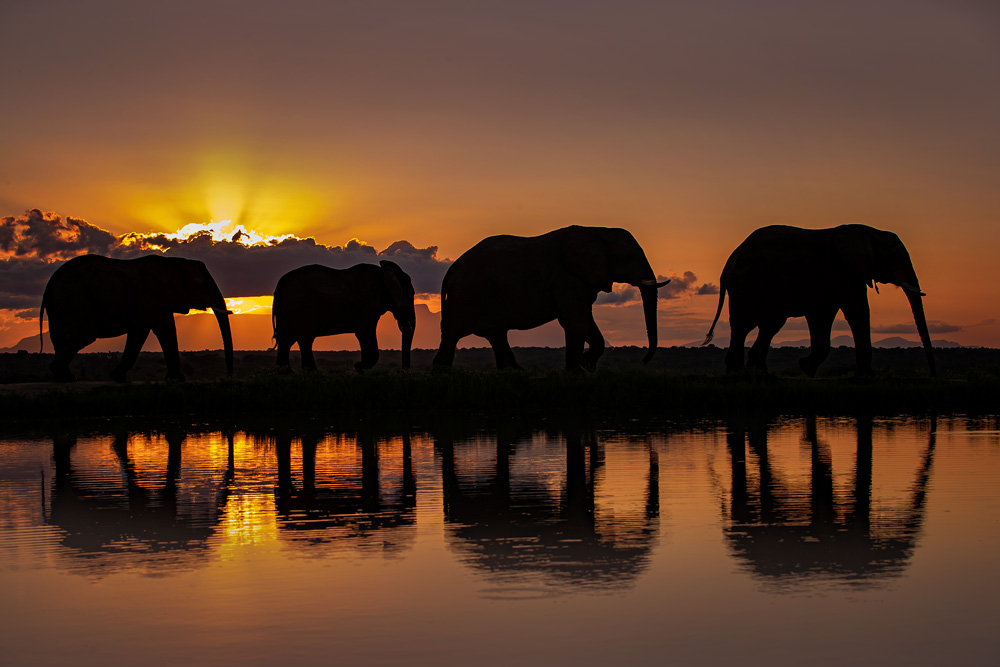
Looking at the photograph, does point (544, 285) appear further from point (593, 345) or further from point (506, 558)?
point (506, 558)

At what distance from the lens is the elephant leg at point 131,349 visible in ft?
74.8

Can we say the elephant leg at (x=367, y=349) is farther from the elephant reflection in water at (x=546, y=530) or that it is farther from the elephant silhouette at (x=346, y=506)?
the elephant reflection in water at (x=546, y=530)

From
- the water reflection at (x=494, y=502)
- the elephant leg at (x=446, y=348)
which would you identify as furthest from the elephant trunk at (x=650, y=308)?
the water reflection at (x=494, y=502)

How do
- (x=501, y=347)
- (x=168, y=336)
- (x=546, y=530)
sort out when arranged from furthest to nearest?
(x=168, y=336) → (x=501, y=347) → (x=546, y=530)

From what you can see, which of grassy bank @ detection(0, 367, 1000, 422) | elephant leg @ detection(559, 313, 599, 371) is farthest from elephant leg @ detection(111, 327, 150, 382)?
elephant leg @ detection(559, 313, 599, 371)

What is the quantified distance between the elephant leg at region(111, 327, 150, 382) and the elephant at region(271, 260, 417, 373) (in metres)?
3.17

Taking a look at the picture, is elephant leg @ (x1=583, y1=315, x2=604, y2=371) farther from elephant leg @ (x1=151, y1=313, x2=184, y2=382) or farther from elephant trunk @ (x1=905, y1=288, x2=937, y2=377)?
elephant leg @ (x1=151, y1=313, x2=184, y2=382)

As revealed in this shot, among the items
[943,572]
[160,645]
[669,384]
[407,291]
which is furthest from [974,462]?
[407,291]

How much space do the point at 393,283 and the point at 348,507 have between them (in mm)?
17295

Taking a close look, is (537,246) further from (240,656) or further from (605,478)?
(240,656)

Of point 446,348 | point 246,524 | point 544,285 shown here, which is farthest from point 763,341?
point 246,524

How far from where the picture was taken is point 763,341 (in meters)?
22.3

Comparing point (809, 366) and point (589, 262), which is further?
point (809, 366)

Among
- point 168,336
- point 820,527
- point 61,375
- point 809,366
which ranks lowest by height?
point 820,527
